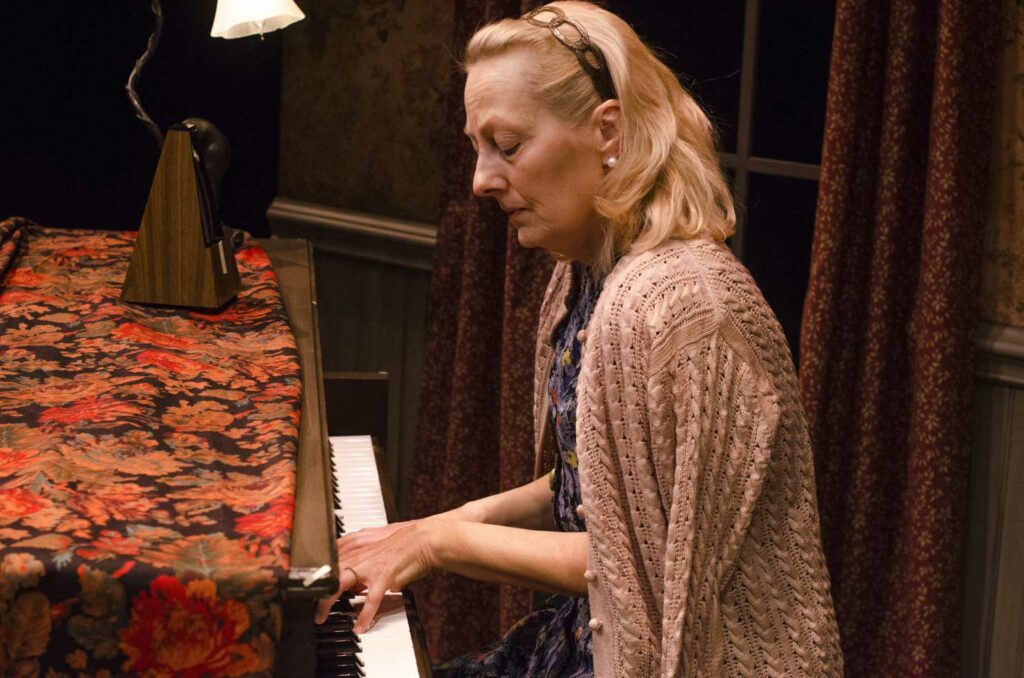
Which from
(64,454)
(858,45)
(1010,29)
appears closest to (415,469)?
(858,45)

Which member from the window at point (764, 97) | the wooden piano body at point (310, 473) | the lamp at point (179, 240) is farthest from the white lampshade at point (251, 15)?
the window at point (764, 97)

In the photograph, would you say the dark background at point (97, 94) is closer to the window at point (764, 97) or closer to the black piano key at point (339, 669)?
the window at point (764, 97)

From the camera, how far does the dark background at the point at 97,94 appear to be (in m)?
3.19

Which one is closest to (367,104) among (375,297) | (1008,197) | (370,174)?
(370,174)

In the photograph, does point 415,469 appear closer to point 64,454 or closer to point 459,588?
point 459,588

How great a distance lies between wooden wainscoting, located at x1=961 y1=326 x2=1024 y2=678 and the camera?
2320 mm

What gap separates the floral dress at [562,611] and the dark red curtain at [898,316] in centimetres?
75

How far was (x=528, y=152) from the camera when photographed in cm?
158

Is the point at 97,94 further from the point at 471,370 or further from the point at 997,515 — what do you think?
the point at 997,515

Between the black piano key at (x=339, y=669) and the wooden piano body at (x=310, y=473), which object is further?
the black piano key at (x=339, y=669)

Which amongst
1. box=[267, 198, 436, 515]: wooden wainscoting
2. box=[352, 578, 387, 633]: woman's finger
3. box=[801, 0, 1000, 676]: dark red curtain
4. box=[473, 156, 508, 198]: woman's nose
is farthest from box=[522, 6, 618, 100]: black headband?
box=[267, 198, 436, 515]: wooden wainscoting

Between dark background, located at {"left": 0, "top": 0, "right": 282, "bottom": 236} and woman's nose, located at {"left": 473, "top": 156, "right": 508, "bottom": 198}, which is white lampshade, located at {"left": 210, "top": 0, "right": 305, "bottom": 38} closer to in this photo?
woman's nose, located at {"left": 473, "top": 156, "right": 508, "bottom": 198}

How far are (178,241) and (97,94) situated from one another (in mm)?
1578

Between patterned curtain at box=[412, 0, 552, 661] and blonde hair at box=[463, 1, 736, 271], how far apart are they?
117 cm
